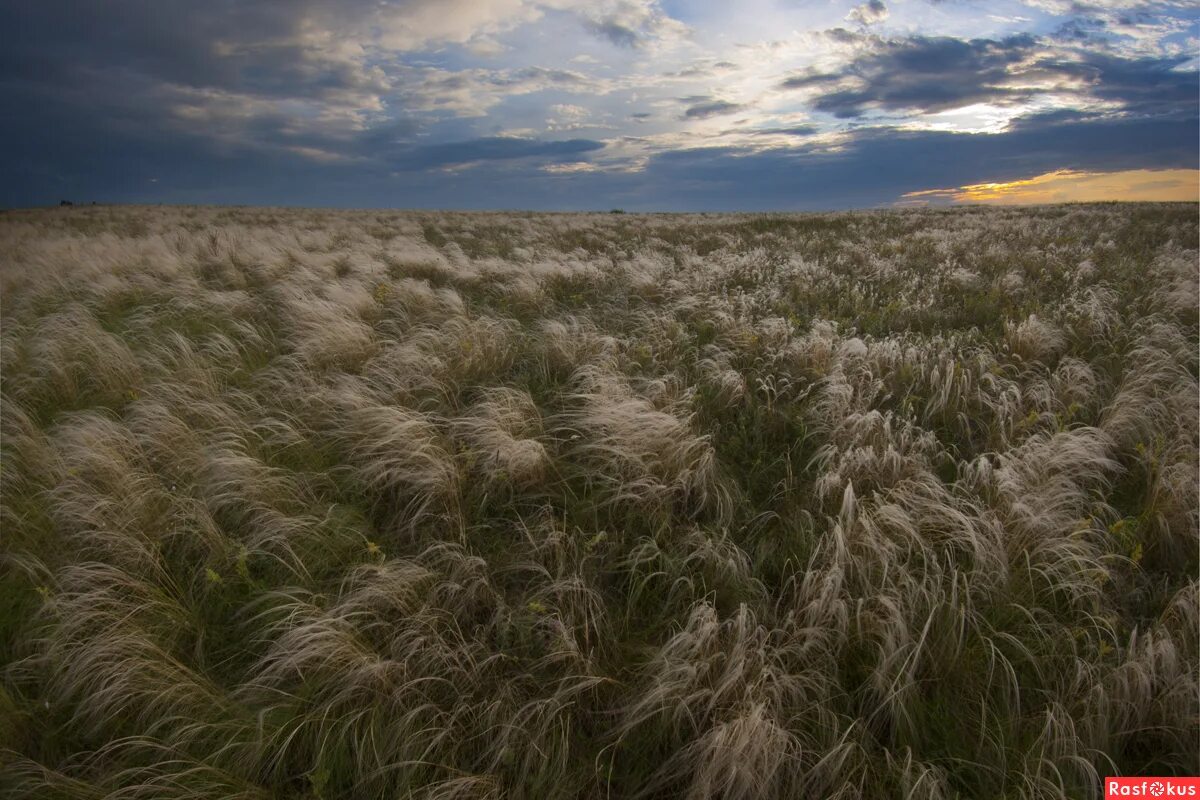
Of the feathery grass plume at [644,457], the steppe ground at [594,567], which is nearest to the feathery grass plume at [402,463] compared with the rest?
the steppe ground at [594,567]

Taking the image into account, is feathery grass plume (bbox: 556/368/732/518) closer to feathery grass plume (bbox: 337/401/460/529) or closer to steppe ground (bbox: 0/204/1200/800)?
steppe ground (bbox: 0/204/1200/800)

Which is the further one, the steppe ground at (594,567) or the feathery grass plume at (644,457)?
the feathery grass plume at (644,457)

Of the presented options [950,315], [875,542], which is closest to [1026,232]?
[950,315]

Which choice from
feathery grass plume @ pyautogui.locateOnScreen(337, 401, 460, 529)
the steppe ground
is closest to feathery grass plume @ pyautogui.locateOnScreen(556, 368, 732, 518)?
the steppe ground

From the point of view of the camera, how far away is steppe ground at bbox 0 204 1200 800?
83.5 inches

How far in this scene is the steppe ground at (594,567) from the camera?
2.12 m

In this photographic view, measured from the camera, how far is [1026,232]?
Result: 15492 mm

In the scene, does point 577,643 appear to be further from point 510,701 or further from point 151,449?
point 151,449

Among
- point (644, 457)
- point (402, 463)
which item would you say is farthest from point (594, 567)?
point (402, 463)

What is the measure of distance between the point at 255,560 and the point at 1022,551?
A: 12.9 ft

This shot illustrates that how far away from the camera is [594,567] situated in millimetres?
3006

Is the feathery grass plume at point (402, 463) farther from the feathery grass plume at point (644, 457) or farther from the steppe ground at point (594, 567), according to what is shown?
the feathery grass plume at point (644, 457)

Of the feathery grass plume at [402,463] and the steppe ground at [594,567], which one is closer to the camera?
the steppe ground at [594,567]

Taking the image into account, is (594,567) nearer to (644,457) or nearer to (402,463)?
(644,457)
